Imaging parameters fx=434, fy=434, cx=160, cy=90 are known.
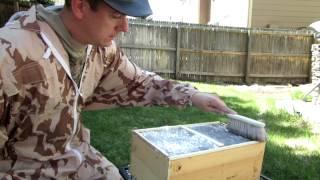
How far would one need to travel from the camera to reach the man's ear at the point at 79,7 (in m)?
1.66

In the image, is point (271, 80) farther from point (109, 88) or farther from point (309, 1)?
point (109, 88)

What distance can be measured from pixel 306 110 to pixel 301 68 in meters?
5.05

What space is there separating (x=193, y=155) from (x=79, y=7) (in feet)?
2.45

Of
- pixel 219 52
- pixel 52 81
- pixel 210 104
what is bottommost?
pixel 219 52

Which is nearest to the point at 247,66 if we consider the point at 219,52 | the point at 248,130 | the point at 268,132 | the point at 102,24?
the point at 219,52

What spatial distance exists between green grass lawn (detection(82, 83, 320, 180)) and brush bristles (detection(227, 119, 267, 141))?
1648mm

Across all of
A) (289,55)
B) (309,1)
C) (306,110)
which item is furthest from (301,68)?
(306,110)

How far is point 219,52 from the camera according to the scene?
10484mm

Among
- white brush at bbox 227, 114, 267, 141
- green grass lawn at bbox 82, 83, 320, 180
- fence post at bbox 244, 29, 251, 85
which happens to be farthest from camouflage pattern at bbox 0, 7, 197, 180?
fence post at bbox 244, 29, 251, 85

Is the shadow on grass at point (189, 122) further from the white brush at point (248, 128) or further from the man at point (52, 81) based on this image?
the man at point (52, 81)

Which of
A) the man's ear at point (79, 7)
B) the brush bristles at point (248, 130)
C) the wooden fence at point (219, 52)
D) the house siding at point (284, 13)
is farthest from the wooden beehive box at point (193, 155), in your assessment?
the house siding at point (284, 13)

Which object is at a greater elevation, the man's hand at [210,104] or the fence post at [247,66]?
the man's hand at [210,104]

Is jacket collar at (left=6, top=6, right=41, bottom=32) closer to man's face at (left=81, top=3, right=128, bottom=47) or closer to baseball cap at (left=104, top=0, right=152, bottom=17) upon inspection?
man's face at (left=81, top=3, right=128, bottom=47)

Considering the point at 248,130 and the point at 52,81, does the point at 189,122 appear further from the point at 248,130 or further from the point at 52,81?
the point at 52,81
